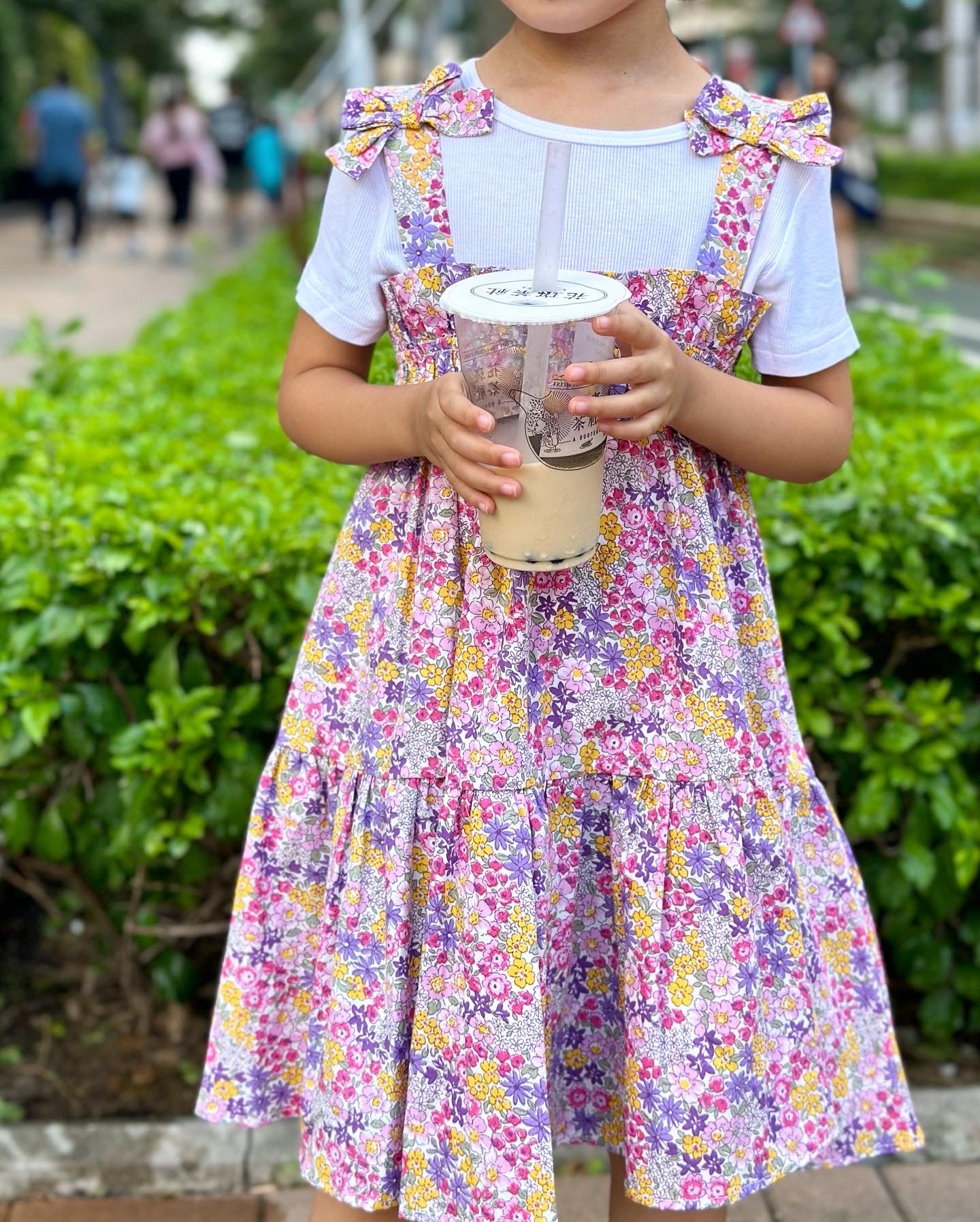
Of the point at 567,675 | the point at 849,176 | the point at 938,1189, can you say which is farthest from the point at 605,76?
the point at 849,176

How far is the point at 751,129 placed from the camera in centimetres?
157

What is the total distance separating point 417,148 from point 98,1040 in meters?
1.83

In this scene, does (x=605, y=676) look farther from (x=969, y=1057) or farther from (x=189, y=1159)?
(x=969, y=1057)

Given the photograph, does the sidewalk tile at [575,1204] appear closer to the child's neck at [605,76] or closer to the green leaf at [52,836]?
the green leaf at [52,836]

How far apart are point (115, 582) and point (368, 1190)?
A: 1.15m

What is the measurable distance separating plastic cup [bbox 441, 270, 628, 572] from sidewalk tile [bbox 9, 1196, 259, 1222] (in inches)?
53.2

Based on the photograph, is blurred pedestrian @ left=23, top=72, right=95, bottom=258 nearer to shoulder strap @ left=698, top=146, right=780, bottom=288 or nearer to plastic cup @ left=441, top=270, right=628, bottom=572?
shoulder strap @ left=698, top=146, right=780, bottom=288

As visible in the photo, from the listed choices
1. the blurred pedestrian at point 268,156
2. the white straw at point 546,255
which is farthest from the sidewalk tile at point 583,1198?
the blurred pedestrian at point 268,156

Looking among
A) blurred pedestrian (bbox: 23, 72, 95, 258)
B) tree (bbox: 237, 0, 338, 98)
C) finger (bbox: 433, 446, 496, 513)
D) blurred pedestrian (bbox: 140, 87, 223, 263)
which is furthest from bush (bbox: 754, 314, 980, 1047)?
tree (bbox: 237, 0, 338, 98)

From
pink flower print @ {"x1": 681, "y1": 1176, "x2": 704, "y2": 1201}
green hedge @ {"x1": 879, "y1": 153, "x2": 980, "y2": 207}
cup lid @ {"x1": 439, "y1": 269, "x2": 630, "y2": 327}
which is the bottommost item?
green hedge @ {"x1": 879, "y1": 153, "x2": 980, "y2": 207}

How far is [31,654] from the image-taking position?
247cm

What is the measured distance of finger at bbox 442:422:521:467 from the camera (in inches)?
53.4

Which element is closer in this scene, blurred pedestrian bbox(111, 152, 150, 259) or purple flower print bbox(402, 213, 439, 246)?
purple flower print bbox(402, 213, 439, 246)

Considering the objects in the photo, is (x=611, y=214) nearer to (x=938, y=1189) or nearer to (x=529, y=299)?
(x=529, y=299)
